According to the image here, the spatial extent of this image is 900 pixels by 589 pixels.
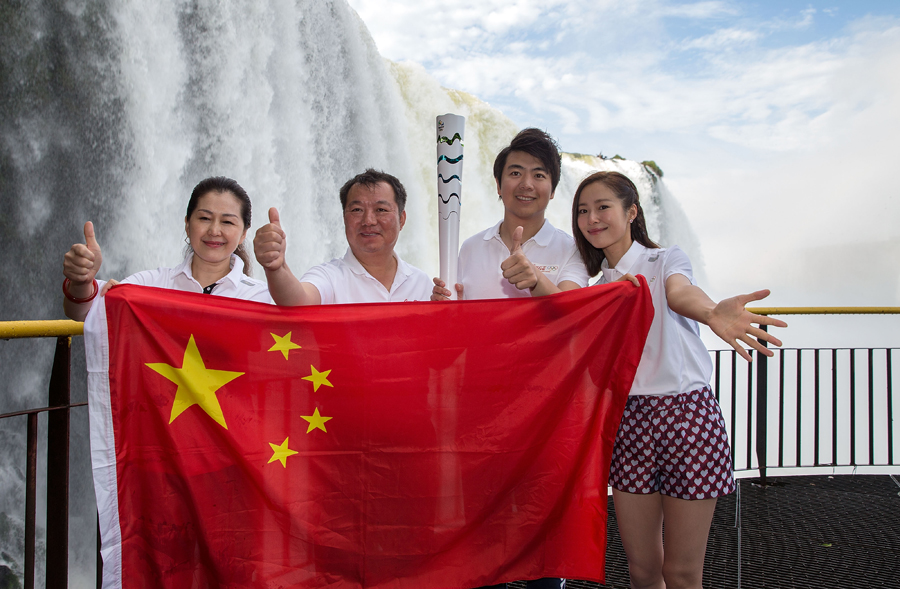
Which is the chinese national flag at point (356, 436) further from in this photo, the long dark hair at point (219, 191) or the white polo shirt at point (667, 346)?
the long dark hair at point (219, 191)

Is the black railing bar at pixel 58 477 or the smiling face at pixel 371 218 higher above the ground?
the smiling face at pixel 371 218

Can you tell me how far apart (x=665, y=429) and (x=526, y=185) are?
3.39ft

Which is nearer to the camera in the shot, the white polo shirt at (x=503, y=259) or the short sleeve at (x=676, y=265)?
the short sleeve at (x=676, y=265)

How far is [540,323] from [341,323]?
71cm

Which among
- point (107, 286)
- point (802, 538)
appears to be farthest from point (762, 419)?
point (107, 286)

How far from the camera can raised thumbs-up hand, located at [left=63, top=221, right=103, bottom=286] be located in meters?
1.95

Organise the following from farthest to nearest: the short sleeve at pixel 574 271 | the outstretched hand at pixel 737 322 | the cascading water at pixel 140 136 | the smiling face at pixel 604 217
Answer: the cascading water at pixel 140 136 → the short sleeve at pixel 574 271 → the smiling face at pixel 604 217 → the outstretched hand at pixel 737 322

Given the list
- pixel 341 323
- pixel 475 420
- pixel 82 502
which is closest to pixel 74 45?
pixel 82 502

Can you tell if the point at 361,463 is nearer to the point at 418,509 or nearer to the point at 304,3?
the point at 418,509

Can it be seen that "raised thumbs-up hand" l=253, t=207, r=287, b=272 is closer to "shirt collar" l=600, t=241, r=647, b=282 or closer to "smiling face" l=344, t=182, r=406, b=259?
"smiling face" l=344, t=182, r=406, b=259

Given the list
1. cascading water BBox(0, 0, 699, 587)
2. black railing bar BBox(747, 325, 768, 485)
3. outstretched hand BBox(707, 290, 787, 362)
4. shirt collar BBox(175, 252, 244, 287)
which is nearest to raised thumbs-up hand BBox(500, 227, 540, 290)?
outstretched hand BBox(707, 290, 787, 362)

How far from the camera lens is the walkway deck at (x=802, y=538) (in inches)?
118

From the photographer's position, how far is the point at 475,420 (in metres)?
2.09

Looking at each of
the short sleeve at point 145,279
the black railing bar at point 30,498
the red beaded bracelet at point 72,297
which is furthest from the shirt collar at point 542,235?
the black railing bar at point 30,498
